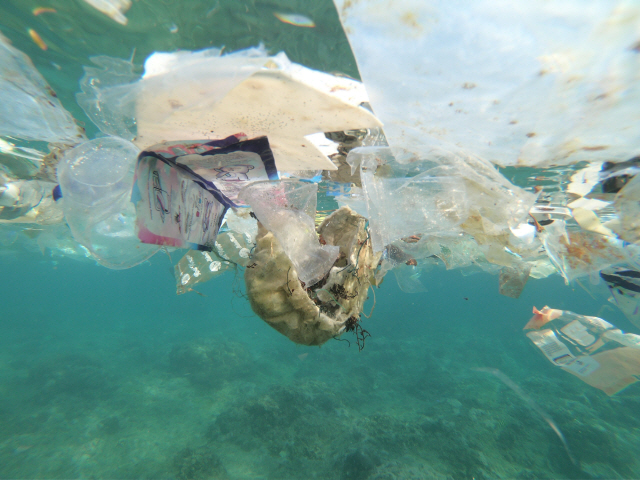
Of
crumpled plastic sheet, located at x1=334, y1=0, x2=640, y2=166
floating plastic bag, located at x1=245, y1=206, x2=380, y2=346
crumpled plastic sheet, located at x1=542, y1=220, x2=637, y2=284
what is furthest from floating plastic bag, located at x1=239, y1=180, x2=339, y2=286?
crumpled plastic sheet, located at x1=542, y1=220, x2=637, y2=284

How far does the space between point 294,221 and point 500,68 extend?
7.65 ft

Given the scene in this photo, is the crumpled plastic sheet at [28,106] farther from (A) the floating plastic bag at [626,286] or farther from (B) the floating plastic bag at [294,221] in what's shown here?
(A) the floating plastic bag at [626,286]

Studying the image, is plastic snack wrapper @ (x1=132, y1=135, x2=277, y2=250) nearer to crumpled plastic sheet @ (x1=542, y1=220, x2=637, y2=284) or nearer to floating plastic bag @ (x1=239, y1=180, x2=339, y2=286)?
floating plastic bag @ (x1=239, y1=180, x2=339, y2=286)

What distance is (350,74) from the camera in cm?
305

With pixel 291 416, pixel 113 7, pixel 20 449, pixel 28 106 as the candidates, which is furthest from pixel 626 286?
pixel 20 449

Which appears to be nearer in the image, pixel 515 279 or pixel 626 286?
pixel 626 286

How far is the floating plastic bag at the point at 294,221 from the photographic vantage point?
233 cm

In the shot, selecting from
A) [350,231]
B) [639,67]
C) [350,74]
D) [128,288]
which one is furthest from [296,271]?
[128,288]

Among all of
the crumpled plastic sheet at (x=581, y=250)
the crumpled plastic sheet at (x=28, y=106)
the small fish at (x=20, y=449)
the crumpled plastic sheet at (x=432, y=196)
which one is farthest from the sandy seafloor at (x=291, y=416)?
the crumpled plastic sheet at (x=581, y=250)

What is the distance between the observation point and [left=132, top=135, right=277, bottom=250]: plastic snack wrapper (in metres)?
1.96

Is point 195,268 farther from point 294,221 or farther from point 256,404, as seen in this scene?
point 256,404

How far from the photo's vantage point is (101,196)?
2.36 metres

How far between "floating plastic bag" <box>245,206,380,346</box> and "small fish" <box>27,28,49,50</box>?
3841 mm

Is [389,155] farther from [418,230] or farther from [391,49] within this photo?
[391,49]
